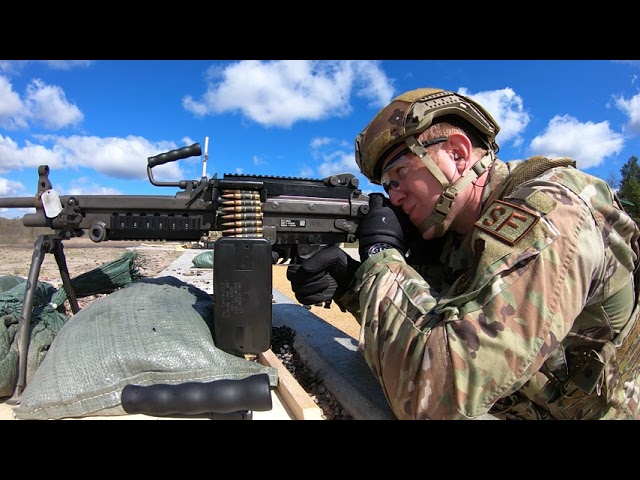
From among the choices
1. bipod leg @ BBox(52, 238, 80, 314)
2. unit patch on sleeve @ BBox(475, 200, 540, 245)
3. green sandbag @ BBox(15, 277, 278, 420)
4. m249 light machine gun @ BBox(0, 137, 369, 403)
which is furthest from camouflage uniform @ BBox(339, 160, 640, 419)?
bipod leg @ BBox(52, 238, 80, 314)

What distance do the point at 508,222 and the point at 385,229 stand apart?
75 cm

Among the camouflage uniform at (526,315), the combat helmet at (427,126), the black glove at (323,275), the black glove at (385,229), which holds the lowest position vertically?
the camouflage uniform at (526,315)

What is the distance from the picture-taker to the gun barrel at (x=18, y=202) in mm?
2750

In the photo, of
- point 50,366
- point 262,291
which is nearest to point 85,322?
point 50,366

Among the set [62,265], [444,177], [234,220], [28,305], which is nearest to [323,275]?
[234,220]

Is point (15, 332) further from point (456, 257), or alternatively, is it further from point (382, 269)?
point (456, 257)

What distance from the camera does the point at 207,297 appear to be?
3104mm

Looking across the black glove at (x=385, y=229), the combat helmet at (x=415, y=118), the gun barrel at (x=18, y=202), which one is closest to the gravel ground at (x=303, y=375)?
the black glove at (x=385, y=229)

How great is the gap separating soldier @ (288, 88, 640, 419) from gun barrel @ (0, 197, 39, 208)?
192cm

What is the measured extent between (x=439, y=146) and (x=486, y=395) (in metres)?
1.15

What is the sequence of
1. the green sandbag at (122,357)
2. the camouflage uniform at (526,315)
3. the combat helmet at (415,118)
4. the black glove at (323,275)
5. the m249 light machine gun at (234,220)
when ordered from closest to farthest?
the camouflage uniform at (526,315) < the combat helmet at (415,118) < the green sandbag at (122,357) < the black glove at (323,275) < the m249 light machine gun at (234,220)

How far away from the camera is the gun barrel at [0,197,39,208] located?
Result: 108 inches

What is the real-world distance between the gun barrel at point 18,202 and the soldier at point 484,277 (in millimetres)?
1922

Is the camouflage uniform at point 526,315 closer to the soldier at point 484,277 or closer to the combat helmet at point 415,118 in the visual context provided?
the soldier at point 484,277
